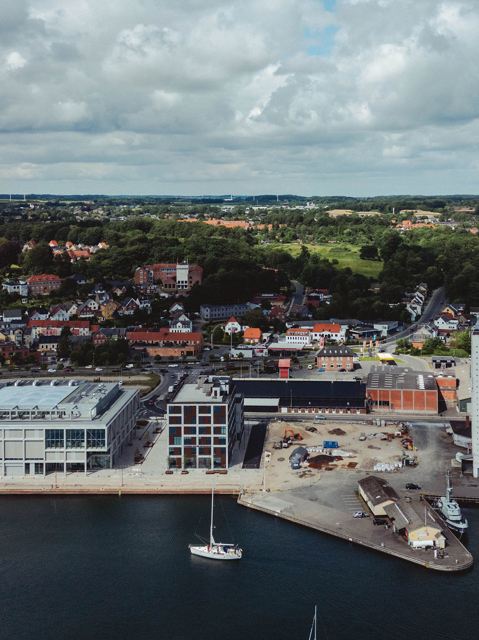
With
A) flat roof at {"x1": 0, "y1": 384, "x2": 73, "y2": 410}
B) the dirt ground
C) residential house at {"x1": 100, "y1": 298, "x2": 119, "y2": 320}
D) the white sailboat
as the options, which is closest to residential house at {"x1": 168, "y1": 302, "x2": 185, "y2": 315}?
residential house at {"x1": 100, "y1": 298, "x2": 119, "y2": 320}

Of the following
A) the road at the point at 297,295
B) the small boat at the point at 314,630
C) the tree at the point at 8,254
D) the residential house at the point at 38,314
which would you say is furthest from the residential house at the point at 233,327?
the small boat at the point at 314,630

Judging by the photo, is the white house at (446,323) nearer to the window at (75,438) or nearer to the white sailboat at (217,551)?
the window at (75,438)

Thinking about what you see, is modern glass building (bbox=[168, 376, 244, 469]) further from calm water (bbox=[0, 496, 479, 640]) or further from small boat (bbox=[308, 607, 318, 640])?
small boat (bbox=[308, 607, 318, 640])

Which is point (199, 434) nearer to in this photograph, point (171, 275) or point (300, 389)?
point (300, 389)

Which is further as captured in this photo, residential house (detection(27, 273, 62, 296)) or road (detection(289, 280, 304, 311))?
road (detection(289, 280, 304, 311))

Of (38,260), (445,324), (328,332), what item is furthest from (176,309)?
(445,324)

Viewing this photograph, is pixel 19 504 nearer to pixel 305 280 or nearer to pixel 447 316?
pixel 447 316

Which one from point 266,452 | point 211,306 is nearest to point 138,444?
point 266,452

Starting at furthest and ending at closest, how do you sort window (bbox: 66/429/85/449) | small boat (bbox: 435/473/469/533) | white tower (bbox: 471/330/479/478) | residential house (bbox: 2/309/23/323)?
residential house (bbox: 2/309/23/323) < window (bbox: 66/429/85/449) < white tower (bbox: 471/330/479/478) < small boat (bbox: 435/473/469/533)
